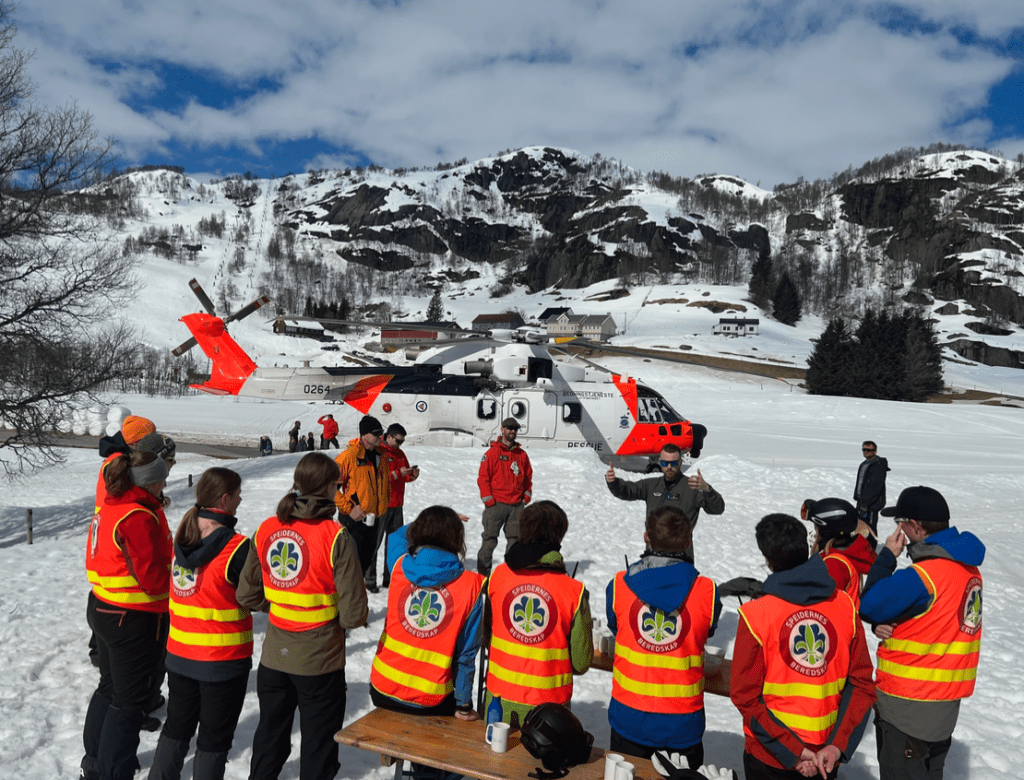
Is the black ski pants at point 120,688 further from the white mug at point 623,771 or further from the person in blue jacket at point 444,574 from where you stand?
the white mug at point 623,771

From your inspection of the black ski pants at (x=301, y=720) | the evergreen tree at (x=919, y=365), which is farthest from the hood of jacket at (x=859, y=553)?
the evergreen tree at (x=919, y=365)

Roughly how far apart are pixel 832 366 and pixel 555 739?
53.5 m

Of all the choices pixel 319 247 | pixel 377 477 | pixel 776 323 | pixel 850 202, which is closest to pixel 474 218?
pixel 319 247

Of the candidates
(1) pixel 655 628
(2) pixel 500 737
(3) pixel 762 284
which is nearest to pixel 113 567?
(2) pixel 500 737

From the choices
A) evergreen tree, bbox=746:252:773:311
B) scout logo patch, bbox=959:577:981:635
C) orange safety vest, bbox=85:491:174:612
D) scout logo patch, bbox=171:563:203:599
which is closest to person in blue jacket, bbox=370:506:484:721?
scout logo patch, bbox=171:563:203:599

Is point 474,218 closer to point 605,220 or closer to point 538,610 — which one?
point 605,220

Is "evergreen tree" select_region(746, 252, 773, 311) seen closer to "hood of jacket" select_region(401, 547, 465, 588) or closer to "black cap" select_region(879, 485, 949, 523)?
"black cap" select_region(879, 485, 949, 523)

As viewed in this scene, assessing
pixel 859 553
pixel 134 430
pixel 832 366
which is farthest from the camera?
pixel 832 366

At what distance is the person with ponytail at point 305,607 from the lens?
314 centimetres

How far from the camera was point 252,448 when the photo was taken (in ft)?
88.5

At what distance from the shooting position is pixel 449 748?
2832 mm

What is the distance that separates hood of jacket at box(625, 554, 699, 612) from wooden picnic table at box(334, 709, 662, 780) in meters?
0.76

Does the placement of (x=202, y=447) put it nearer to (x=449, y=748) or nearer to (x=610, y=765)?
(x=449, y=748)

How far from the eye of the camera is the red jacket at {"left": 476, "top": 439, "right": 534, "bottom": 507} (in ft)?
A: 23.8
